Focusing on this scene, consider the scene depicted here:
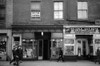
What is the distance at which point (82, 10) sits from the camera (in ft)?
71.3

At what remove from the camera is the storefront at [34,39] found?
2128cm

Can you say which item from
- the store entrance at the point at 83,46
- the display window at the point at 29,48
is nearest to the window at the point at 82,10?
the store entrance at the point at 83,46

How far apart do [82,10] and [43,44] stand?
20.9 feet

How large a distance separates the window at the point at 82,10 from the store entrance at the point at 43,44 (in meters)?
4.57

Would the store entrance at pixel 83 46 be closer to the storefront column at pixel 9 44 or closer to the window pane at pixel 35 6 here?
the window pane at pixel 35 6

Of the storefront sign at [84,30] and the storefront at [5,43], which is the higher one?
the storefront sign at [84,30]

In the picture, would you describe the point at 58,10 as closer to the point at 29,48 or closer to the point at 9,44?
the point at 29,48

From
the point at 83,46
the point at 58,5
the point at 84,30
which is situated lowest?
the point at 83,46

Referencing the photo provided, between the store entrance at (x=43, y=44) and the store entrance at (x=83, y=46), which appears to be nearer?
the store entrance at (x=43, y=44)

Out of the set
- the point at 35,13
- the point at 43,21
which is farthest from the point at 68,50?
the point at 35,13

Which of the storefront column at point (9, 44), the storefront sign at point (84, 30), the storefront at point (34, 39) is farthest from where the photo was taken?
the storefront at point (34, 39)

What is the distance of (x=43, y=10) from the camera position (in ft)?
71.1

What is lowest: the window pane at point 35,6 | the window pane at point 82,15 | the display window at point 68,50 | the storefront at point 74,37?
the display window at point 68,50

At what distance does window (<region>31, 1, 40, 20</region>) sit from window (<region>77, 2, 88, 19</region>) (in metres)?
4.93
